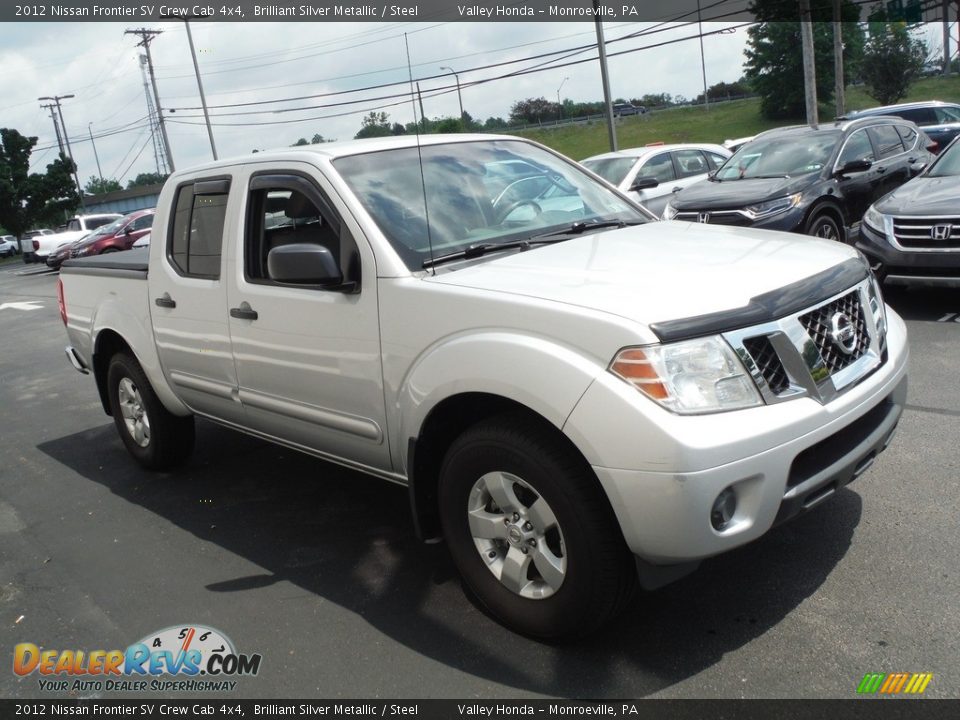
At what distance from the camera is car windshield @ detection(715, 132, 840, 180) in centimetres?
954

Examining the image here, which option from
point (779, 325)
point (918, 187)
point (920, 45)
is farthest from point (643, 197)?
point (920, 45)

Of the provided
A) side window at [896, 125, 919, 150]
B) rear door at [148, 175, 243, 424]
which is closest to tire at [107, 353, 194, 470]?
rear door at [148, 175, 243, 424]

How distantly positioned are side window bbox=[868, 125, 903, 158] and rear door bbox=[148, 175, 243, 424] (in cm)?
850

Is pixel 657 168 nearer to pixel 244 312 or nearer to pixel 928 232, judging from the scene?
pixel 928 232

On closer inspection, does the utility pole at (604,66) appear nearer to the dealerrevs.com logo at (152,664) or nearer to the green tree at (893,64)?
the dealerrevs.com logo at (152,664)

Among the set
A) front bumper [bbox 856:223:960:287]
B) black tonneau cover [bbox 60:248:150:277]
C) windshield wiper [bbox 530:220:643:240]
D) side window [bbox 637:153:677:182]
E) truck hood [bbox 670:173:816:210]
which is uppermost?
black tonneau cover [bbox 60:248:150:277]

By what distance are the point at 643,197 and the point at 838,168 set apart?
11.7 feet

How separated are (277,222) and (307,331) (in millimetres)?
696

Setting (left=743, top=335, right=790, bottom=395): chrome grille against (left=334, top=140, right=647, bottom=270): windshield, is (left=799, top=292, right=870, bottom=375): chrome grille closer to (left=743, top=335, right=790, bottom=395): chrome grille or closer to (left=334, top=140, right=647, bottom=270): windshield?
(left=743, top=335, right=790, bottom=395): chrome grille

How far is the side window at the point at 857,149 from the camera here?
375 inches

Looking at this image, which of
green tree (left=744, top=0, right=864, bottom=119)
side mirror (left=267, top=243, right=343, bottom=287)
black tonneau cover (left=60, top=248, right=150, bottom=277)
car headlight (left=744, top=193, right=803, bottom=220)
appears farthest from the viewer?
green tree (left=744, top=0, right=864, bottom=119)

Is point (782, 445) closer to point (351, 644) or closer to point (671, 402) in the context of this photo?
point (671, 402)

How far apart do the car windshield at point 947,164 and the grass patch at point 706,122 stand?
39.9m

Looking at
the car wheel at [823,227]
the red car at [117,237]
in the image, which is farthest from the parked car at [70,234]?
the car wheel at [823,227]
